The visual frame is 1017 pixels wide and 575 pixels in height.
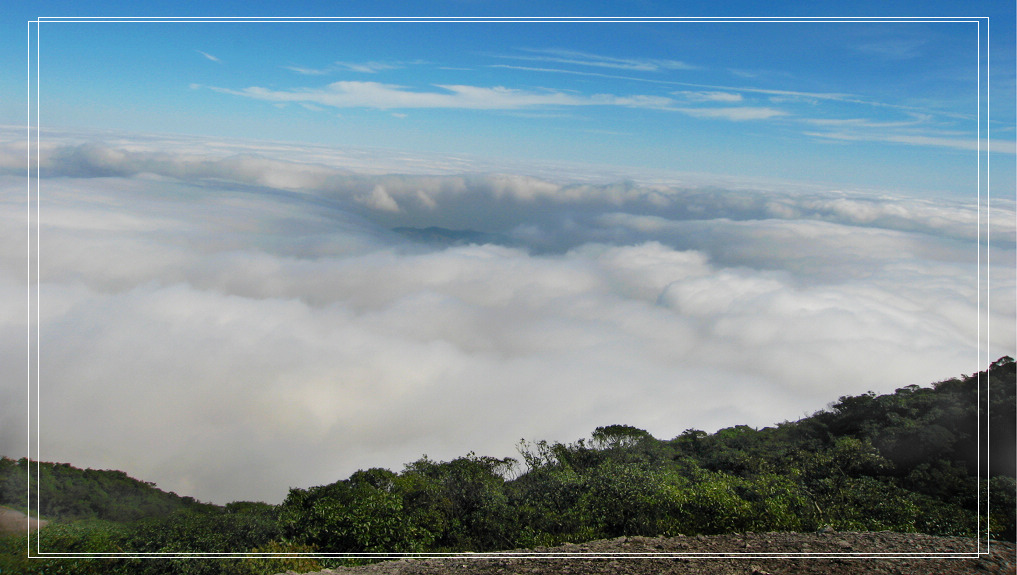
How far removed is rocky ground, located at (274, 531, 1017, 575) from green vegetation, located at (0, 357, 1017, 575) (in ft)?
1.19

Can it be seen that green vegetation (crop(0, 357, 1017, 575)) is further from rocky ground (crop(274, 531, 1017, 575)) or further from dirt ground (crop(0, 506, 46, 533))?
rocky ground (crop(274, 531, 1017, 575))

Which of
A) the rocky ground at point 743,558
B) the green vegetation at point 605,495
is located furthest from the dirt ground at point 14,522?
the rocky ground at point 743,558

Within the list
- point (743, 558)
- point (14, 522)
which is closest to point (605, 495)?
point (743, 558)

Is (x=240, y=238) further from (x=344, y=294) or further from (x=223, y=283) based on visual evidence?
(x=344, y=294)

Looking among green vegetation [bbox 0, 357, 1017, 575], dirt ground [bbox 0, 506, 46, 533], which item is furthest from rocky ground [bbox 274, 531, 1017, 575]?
dirt ground [bbox 0, 506, 46, 533]

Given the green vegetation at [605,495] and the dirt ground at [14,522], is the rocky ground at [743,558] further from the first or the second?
the dirt ground at [14,522]

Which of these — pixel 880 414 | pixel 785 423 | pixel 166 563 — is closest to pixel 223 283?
pixel 166 563

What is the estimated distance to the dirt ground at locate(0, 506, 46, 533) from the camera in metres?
6.25

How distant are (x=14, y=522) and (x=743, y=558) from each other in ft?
26.6

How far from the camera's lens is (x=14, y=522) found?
633 cm

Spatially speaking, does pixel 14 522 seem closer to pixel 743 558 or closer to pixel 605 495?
pixel 605 495

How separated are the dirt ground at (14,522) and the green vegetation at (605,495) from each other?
128 mm

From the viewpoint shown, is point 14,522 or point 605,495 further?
point 605,495

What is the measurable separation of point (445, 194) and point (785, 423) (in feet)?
20.4
